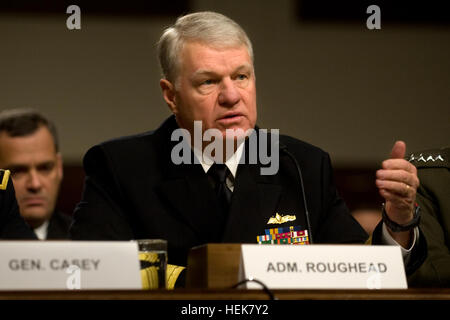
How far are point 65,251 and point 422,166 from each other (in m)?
1.24

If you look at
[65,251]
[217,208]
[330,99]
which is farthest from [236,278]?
[330,99]

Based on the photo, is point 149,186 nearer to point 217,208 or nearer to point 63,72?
point 217,208

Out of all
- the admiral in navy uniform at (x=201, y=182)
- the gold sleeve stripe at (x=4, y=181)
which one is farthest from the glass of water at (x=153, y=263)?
the gold sleeve stripe at (x=4, y=181)

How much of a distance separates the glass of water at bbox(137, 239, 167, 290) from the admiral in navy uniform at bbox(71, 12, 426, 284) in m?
0.43

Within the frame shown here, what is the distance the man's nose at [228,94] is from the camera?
2.15m

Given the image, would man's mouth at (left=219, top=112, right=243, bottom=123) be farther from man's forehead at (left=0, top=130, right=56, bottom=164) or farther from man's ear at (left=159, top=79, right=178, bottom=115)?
man's forehead at (left=0, top=130, right=56, bottom=164)

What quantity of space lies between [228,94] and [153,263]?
0.67 metres

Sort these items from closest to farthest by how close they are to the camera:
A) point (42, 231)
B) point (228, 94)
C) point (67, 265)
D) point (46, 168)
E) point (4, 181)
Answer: point (67, 265) < point (228, 94) < point (4, 181) < point (42, 231) < point (46, 168)

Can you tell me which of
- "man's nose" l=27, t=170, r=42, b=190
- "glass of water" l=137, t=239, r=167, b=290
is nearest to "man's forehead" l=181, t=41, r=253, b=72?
"glass of water" l=137, t=239, r=167, b=290

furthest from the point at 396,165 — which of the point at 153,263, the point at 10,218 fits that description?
the point at 10,218

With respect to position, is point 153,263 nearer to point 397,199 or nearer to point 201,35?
point 397,199

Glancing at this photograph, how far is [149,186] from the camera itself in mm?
2188

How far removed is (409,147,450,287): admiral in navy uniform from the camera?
6.74 ft

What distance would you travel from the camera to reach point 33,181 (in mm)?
3805
